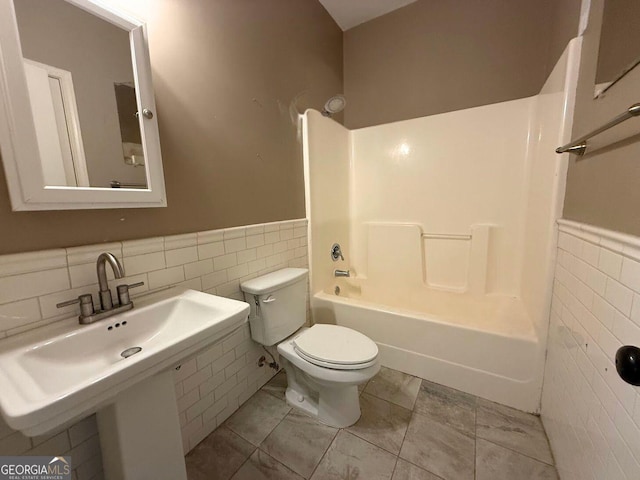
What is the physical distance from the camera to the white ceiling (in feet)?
6.33

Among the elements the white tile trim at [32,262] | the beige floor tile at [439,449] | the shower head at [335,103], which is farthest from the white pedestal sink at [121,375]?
the shower head at [335,103]

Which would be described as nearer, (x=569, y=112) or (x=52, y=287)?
(x=52, y=287)

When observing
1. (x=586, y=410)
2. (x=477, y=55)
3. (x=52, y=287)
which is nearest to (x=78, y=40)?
(x=52, y=287)

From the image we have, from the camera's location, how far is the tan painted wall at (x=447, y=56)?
5.44ft

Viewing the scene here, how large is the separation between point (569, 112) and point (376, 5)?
1.65 metres

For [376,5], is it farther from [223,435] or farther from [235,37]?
[223,435]

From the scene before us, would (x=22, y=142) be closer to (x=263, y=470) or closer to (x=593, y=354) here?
(x=263, y=470)

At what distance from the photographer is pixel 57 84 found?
→ 767 millimetres

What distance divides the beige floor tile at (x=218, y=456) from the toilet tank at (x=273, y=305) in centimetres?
45

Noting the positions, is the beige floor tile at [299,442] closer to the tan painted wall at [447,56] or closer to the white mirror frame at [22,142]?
the white mirror frame at [22,142]

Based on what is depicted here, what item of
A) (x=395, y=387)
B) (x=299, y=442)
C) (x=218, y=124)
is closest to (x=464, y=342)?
(x=395, y=387)

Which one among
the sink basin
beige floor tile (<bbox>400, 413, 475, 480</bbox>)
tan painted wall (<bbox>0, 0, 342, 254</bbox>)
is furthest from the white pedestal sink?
beige floor tile (<bbox>400, 413, 475, 480</bbox>)

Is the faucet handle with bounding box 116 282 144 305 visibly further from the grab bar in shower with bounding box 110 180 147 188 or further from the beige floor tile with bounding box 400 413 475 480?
the beige floor tile with bounding box 400 413 475 480

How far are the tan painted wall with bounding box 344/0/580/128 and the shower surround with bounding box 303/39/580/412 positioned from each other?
0.14m
